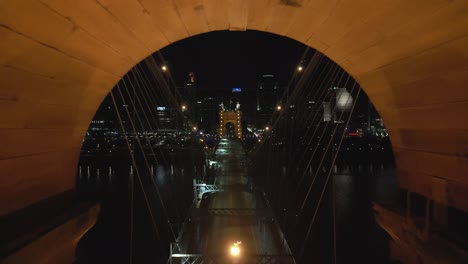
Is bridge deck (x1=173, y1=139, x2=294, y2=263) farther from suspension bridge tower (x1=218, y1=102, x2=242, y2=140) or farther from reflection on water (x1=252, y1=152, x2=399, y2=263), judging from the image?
suspension bridge tower (x1=218, y1=102, x2=242, y2=140)

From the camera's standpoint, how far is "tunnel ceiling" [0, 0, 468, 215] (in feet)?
7.98

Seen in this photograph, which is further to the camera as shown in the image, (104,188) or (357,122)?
(357,122)

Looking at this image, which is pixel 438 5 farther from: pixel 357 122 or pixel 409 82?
pixel 357 122

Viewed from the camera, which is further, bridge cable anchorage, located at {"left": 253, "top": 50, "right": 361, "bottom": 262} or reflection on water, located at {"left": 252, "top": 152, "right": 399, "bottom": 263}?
reflection on water, located at {"left": 252, "top": 152, "right": 399, "bottom": 263}

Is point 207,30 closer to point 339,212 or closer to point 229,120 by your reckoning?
point 339,212

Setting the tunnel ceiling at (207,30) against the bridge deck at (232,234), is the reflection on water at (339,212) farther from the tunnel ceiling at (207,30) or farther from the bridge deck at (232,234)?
the tunnel ceiling at (207,30)

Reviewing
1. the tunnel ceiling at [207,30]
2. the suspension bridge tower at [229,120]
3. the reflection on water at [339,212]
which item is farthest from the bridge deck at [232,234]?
the suspension bridge tower at [229,120]

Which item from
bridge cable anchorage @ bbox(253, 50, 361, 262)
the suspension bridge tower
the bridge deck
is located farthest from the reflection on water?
the suspension bridge tower

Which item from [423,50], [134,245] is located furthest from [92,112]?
[134,245]

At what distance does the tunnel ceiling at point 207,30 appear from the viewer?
2.43 m

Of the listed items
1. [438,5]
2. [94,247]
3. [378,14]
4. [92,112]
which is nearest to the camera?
[438,5]

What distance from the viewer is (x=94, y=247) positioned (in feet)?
80.9

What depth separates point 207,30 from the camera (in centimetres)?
372

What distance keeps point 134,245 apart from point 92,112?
2311 centimetres
